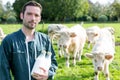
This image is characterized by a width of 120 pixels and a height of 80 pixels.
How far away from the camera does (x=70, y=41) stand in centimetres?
1341

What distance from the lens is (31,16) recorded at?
4.37m

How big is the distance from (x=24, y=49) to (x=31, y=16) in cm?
48

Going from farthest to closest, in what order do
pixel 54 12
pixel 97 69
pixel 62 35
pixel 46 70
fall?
pixel 54 12 < pixel 62 35 < pixel 97 69 < pixel 46 70

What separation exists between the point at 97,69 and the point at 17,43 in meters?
5.81

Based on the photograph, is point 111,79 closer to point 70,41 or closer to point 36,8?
point 70,41

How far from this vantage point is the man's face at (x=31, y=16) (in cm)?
434

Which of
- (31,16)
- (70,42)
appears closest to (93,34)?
(70,42)

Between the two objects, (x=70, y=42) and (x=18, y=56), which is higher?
(x=18, y=56)

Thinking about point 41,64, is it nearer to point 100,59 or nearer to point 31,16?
point 31,16

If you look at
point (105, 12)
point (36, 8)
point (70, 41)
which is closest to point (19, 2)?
point (105, 12)

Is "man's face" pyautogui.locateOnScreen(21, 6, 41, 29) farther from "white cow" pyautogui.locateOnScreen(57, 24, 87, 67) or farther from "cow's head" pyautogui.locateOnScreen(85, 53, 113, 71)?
"white cow" pyautogui.locateOnScreen(57, 24, 87, 67)

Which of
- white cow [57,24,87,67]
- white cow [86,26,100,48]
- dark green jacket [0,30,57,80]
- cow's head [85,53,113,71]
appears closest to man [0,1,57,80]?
dark green jacket [0,30,57,80]

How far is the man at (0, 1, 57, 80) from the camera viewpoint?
169 inches

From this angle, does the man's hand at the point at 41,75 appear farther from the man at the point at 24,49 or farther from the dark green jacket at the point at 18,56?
the dark green jacket at the point at 18,56
